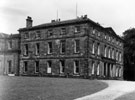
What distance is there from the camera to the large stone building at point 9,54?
4500 cm

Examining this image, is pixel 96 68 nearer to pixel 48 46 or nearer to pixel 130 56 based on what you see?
pixel 48 46

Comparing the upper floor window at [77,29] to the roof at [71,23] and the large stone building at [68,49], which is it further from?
the roof at [71,23]

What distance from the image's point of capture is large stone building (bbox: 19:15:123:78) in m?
36.4

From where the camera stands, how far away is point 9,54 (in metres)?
45.9

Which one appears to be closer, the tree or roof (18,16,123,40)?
roof (18,16,123,40)

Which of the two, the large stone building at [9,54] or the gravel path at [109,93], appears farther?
the large stone building at [9,54]

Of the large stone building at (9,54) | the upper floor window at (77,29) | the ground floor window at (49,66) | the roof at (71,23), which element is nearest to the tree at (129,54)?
the roof at (71,23)

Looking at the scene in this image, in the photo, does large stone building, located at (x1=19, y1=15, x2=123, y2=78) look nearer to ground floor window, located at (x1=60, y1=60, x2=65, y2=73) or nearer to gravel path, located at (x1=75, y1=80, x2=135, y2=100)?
ground floor window, located at (x1=60, y1=60, x2=65, y2=73)

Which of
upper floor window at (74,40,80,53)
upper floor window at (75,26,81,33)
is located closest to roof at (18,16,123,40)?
upper floor window at (75,26,81,33)

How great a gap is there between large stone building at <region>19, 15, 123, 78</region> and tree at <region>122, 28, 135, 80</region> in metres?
13.6

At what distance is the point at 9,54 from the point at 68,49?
1374 cm

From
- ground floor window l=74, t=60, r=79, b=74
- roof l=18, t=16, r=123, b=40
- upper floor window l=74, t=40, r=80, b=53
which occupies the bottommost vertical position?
ground floor window l=74, t=60, r=79, b=74

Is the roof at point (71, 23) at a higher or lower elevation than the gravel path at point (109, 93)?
higher

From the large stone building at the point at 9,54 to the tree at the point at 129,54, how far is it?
1055 inches
